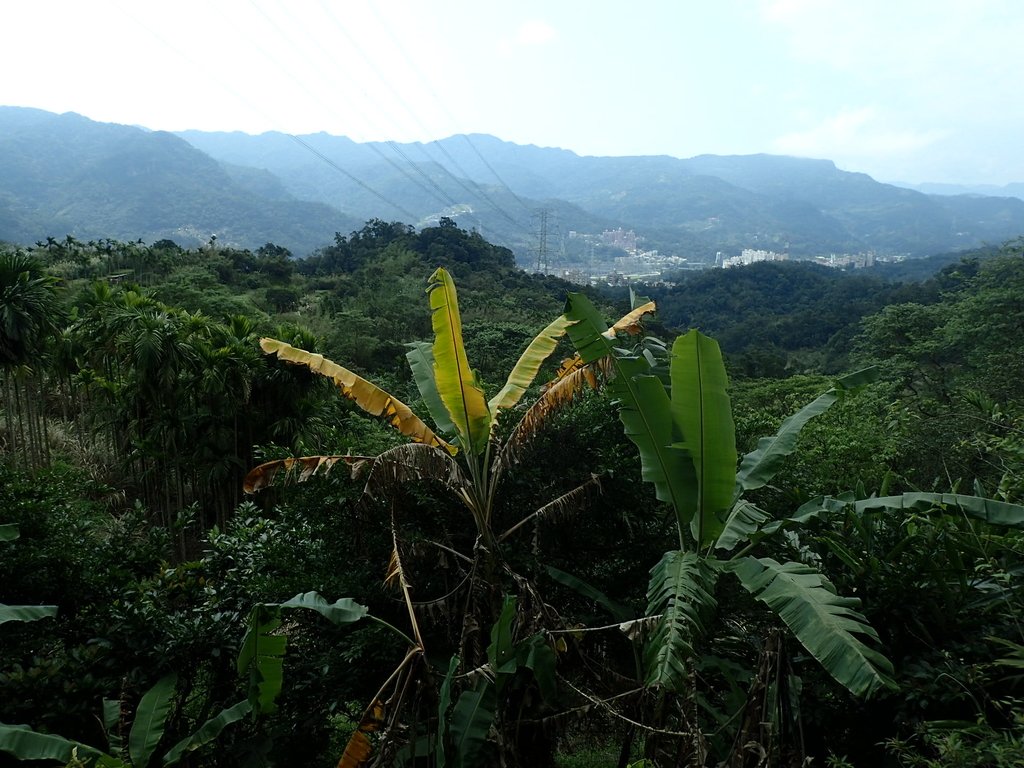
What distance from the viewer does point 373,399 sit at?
567 centimetres

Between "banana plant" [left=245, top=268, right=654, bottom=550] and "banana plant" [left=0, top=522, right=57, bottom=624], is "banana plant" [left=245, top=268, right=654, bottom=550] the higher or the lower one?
the higher one

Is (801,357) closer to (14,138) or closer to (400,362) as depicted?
(400,362)

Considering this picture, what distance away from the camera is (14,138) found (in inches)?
5945

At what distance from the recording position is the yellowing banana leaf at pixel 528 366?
5859 millimetres

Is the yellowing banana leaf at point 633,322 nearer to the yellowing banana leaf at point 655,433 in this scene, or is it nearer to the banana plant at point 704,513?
the banana plant at point 704,513

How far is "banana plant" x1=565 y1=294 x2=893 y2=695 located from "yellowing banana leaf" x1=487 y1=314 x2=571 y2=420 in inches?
40.6

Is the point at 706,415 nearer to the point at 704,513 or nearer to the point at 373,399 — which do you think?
the point at 704,513

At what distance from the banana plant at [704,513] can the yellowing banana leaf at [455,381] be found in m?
1.00

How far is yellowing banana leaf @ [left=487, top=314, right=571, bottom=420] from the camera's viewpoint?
586 cm

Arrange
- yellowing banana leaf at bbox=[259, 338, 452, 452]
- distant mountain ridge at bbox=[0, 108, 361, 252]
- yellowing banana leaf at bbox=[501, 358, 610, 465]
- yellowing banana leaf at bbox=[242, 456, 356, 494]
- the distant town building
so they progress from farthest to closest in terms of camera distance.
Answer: the distant town building, distant mountain ridge at bbox=[0, 108, 361, 252], yellowing banana leaf at bbox=[259, 338, 452, 452], yellowing banana leaf at bbox=[501, 358, 610, 465], yellowing banana leaf at bbox=[242, 456, 356, 494]

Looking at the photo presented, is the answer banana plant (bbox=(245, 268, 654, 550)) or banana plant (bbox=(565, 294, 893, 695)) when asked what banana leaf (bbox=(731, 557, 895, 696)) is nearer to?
banana plant (bbox=(565, 294, 893, 695))

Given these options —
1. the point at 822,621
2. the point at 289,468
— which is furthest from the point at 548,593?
the point at 822,621

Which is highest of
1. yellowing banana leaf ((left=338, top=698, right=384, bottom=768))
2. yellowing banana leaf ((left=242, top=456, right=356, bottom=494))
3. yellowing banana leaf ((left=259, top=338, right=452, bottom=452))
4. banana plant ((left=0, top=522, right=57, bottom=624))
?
yellowing banana leaf ((left=259, top=338, right=452, bottom=452))

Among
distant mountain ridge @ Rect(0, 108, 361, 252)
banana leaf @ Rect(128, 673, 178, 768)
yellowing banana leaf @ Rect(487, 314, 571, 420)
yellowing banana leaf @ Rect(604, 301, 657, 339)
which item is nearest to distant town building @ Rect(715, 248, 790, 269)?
distant mountain ridge @ Rect(0, 108, 361, 252)
